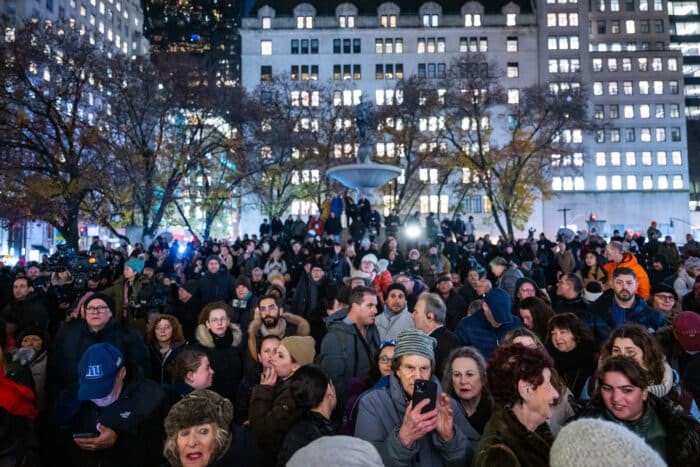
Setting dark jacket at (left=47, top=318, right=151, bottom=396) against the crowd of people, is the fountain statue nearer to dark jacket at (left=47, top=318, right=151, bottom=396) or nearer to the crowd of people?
the crowd of people

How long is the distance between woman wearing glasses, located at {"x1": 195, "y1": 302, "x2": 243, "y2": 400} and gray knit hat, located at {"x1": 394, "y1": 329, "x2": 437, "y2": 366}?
2.83 m

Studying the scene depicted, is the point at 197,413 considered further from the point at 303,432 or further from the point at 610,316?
the point at 610,316

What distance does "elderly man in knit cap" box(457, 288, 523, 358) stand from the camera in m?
5.90

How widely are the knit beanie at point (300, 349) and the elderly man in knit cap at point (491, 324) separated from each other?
2.04 meters

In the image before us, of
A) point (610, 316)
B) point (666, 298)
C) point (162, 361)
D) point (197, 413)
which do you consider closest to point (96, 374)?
point (197, 413)

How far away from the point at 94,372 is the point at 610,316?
221 inches

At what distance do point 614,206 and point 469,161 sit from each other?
35.9m

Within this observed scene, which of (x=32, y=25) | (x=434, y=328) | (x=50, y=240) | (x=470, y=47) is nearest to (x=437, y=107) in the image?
(x=32, y=25)

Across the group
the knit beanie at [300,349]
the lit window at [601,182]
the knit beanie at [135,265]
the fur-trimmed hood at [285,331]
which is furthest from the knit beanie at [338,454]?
the lit window at [601,182]

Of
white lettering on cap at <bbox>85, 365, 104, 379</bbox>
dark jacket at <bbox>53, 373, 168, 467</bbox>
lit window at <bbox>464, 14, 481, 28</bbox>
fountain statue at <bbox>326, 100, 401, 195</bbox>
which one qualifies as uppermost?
lit window at <bbox>464, 14, 481, 28</bbox>

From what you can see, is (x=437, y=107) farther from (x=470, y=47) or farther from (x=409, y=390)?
(x=409, y=390)

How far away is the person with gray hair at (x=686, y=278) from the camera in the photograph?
8898 mm

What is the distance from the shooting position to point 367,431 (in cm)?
349

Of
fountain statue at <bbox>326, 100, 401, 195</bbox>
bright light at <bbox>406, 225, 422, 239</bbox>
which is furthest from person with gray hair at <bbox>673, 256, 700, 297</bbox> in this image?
fountain statue at <bbox>326, 100, 401, 195</bbox>
